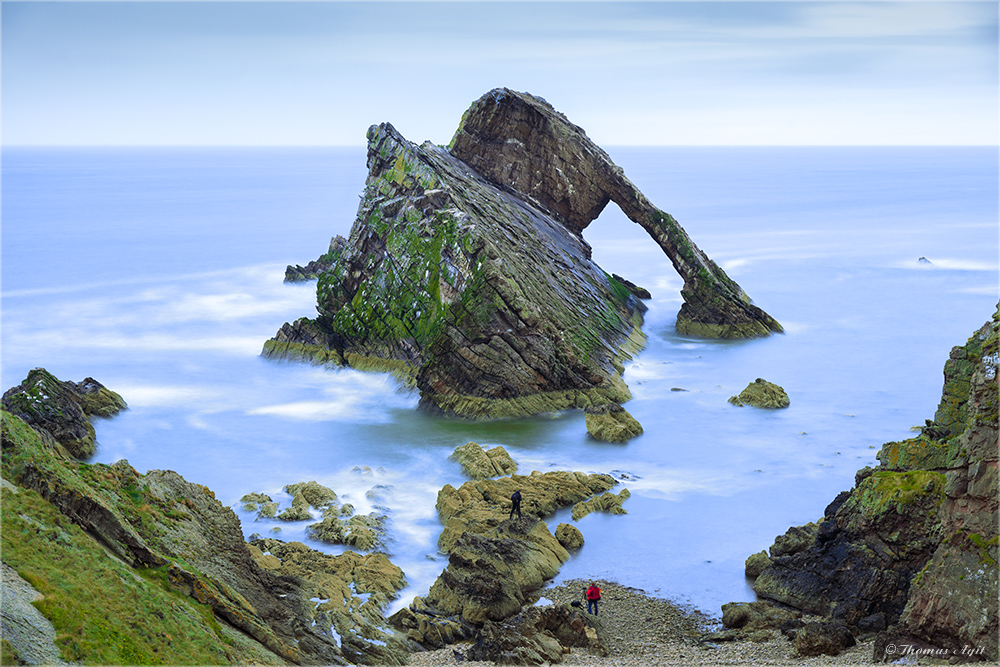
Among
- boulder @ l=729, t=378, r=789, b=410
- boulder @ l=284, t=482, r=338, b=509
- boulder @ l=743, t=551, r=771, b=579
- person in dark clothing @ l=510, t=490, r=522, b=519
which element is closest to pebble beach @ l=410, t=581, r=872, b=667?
boulder @ l=743, t=551, r=771, b=579

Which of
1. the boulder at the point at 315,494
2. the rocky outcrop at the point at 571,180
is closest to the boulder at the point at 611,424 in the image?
the boulder at the point at 315,494

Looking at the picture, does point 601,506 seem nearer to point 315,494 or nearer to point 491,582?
point 491,582

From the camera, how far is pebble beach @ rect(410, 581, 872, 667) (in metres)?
19.8

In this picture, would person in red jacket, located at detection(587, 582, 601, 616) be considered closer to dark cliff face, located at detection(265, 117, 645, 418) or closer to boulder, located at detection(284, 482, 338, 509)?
boulder, located at detection(284, 482, 338, 509)

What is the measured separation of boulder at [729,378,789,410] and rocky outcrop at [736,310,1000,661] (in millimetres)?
15811

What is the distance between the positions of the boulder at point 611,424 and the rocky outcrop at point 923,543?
1227 cm

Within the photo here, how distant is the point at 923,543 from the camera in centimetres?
2212

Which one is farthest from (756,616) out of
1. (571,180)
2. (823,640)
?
(571,180)

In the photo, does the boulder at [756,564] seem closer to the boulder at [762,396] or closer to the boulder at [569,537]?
the boulder at [569,537]

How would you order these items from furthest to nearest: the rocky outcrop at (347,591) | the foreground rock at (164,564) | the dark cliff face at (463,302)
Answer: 1. the dark cliff face at (463,302)
2. the rocky outcrop at (347,591)
3. the foreground rock at (164,564)

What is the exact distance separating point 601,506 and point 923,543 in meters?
11.6

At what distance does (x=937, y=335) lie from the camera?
57.8 m

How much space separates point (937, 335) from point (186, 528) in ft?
166

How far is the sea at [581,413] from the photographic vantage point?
1220 inches
